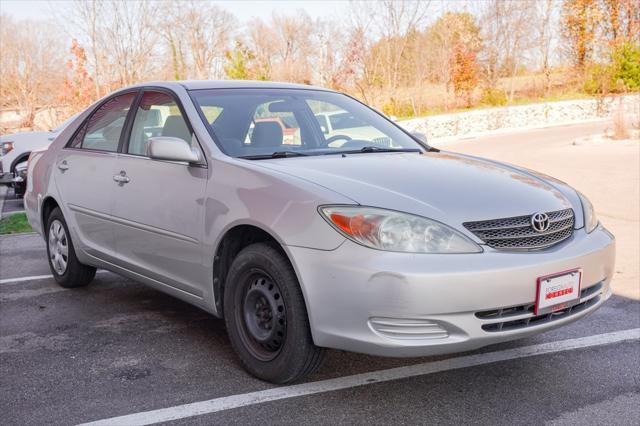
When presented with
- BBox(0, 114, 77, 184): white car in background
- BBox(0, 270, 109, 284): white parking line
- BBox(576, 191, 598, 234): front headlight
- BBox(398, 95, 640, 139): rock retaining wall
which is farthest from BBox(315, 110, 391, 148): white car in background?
BBox(398, 95, 640, 139): rock retaining wall

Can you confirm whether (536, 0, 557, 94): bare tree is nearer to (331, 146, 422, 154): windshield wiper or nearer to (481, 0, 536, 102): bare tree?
(481, 0, 536, 102): bare tree

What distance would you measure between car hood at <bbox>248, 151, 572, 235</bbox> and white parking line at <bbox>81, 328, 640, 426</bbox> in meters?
0.95

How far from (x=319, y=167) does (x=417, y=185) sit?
0.53 m

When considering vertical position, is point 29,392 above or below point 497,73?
below

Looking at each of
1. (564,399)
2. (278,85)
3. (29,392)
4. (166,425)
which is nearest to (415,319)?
(564,399)

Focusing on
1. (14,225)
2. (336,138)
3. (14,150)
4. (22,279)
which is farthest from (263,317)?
(14,150)

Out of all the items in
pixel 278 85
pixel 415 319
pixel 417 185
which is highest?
pixel 278 85

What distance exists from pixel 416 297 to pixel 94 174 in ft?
9.28

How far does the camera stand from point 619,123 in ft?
55.3

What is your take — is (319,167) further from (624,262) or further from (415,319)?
(624,262)

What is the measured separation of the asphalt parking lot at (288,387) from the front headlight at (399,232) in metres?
0.79

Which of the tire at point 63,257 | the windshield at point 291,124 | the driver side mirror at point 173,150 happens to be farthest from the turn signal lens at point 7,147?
the driver side mirror at point 173,150

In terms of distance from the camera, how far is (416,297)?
2.86m

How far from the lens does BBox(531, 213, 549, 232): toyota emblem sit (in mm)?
3184
